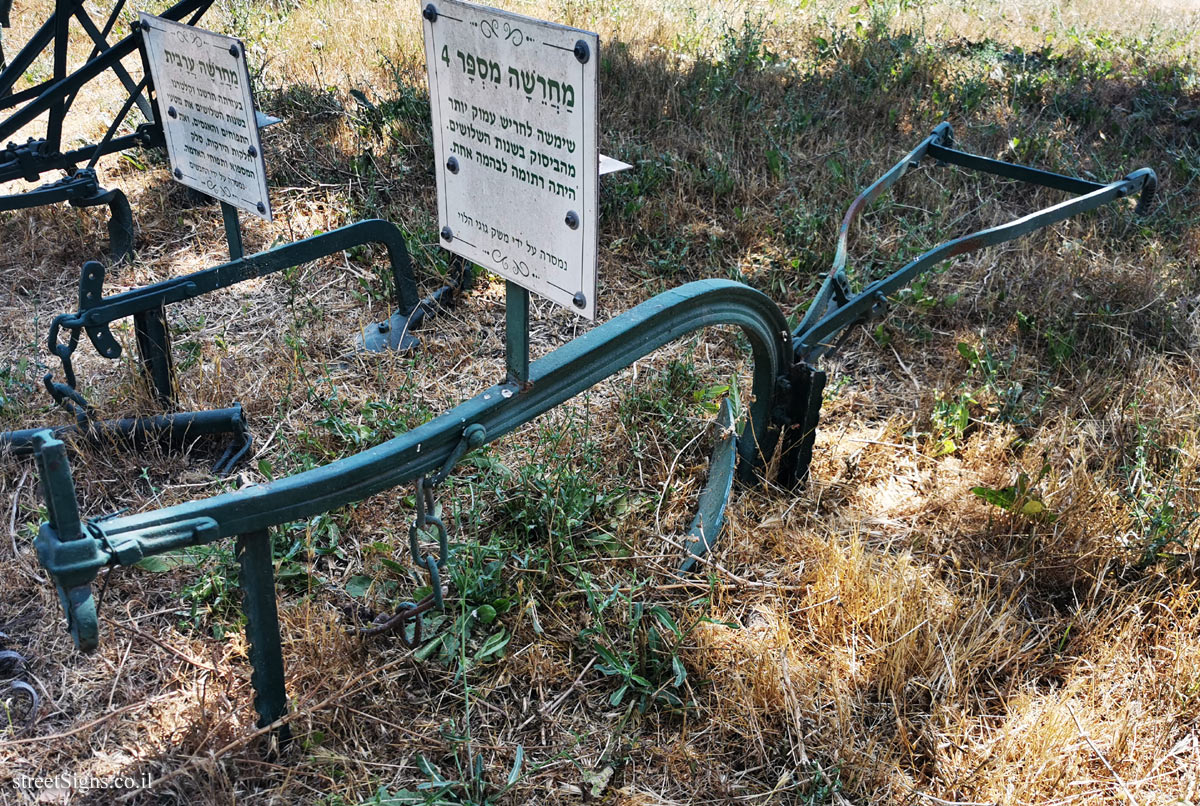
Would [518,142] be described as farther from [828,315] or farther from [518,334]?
[828,315]

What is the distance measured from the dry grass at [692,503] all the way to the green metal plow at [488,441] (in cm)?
14

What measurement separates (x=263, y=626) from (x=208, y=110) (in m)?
1.76

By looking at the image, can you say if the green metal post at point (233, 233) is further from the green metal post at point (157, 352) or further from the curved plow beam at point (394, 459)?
the curved plow beam at point (394, 459)

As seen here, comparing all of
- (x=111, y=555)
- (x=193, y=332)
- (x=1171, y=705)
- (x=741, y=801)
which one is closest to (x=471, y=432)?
(x=111, y=555)

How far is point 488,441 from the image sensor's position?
2.07 metres

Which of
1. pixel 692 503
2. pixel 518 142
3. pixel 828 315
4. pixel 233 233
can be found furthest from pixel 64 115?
pixel 828 315

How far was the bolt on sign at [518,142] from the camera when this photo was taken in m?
1.72

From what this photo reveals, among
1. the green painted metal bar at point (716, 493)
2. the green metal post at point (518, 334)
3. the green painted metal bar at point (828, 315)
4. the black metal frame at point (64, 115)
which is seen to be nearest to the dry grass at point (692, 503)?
the green painted metal bar at point (716, 493)

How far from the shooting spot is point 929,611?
244 centimetres

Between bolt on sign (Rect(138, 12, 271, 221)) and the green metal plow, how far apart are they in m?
1.18

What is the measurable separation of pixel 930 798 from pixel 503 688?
1.02m

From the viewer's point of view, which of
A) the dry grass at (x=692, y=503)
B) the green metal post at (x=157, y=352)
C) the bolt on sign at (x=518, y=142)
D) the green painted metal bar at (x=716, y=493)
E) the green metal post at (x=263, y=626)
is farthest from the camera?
the green metal post at (x=157, y=352)

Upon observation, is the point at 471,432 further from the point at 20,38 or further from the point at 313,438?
the point at 20,38

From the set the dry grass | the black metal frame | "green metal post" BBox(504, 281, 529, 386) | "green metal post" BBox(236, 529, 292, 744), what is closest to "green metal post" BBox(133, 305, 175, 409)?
the dry grass
